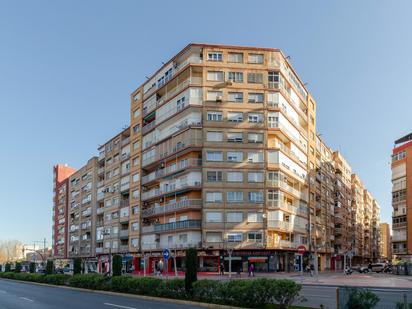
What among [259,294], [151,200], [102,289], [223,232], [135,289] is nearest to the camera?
[259,294]

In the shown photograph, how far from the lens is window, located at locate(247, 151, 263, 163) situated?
64250 mm

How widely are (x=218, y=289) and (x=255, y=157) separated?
4356 cm

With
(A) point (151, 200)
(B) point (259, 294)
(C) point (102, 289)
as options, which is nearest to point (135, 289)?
(C) point (102, 289)

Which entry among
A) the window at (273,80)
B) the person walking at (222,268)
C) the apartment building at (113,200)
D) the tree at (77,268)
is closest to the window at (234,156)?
the window at (273,80)

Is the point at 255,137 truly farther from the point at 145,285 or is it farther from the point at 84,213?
the point at 84,213

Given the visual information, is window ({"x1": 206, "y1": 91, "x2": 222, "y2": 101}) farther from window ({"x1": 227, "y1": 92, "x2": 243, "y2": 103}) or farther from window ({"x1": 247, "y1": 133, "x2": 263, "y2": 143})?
window ({"x1": 247, "y1": 133, "x2": 263, "y2": 143})

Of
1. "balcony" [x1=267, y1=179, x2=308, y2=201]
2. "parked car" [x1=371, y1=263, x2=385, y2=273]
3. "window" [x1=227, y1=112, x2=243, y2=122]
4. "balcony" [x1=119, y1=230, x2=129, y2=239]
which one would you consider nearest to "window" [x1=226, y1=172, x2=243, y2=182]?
"balcony" [x1=267, y1=179, x2=308, y2=201]

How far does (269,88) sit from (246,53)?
17.4 feet

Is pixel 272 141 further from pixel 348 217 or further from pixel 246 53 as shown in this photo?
pixel 348 217

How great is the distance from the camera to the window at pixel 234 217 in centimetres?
6291

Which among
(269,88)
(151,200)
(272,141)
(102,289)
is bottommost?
(102,289)

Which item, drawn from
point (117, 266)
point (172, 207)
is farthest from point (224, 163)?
point (117, 266)

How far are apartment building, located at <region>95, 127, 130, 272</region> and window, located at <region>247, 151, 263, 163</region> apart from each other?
2662 cm

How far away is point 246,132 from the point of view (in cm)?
6475
